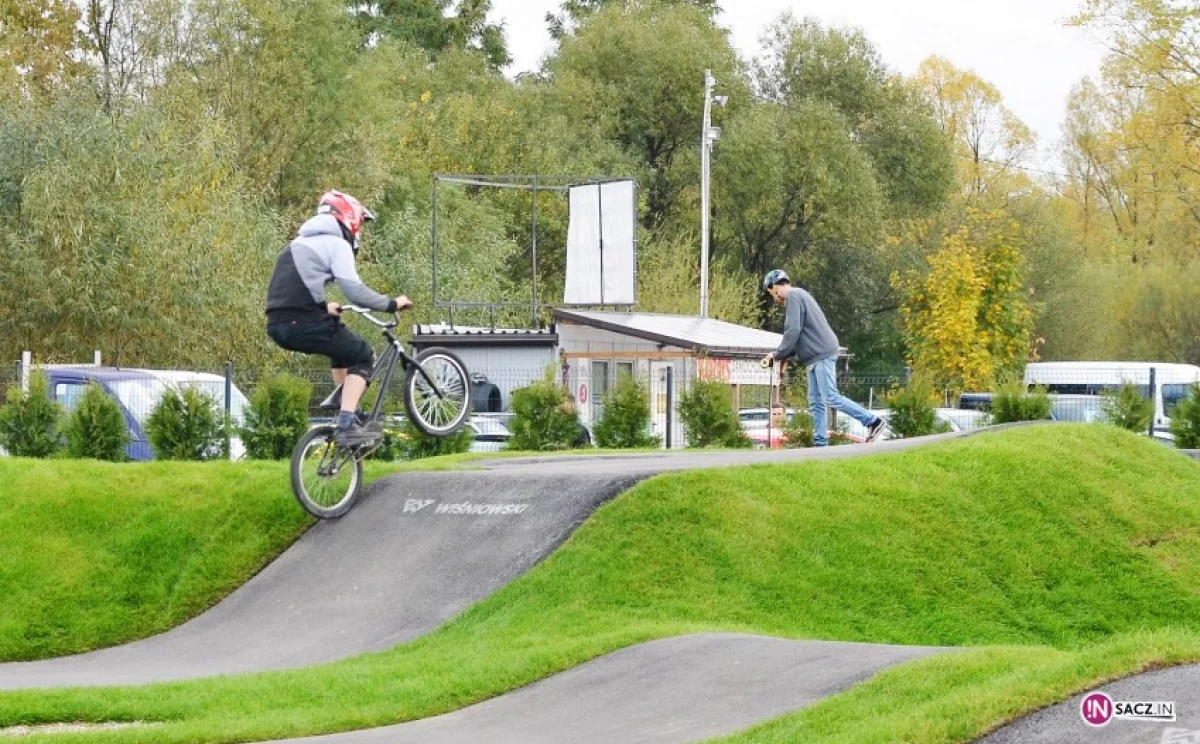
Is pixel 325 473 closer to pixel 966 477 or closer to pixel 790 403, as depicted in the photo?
pixel 966 477

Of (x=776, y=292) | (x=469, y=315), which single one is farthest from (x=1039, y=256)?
(x=776, y=292)

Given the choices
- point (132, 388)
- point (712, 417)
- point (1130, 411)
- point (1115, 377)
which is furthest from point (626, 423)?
point (1115, 377)

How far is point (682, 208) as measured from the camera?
55688 mm

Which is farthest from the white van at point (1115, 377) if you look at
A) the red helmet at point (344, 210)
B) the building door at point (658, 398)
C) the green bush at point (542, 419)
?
the red helmet at point (344, 210)

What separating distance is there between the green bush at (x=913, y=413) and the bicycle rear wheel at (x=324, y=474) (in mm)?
10347

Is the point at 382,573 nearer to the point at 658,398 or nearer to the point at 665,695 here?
the point at 665,695

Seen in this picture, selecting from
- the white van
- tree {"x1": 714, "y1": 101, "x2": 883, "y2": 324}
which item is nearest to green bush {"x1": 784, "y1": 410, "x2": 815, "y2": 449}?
the white van

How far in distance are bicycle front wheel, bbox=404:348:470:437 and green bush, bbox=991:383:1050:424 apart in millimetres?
10660

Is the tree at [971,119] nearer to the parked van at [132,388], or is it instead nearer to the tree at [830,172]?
the tree at [830,172]

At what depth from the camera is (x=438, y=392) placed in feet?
43.8

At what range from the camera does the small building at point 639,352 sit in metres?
28.2

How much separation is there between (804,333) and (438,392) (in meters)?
5.51

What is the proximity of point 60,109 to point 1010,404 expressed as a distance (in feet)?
62.8

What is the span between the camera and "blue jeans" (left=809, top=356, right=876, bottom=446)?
57.3 feet
